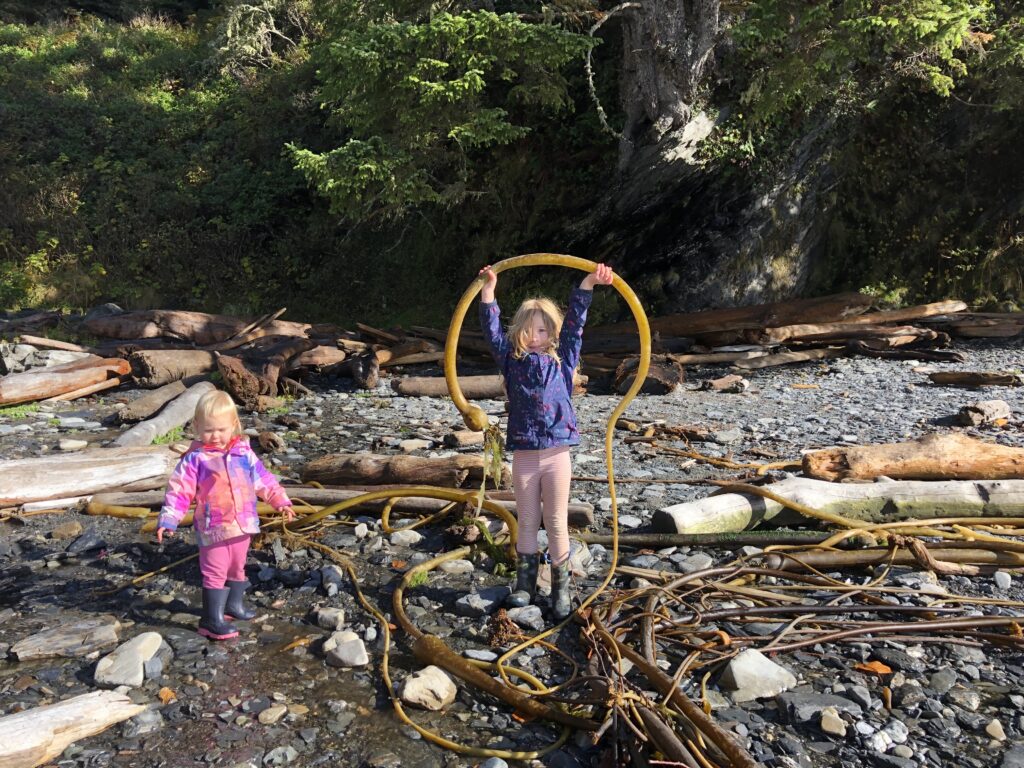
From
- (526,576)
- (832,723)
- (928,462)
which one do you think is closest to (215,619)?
(526,576)

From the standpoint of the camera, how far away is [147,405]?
967 cm

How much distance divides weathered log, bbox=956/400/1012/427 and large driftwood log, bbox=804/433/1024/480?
226 cm

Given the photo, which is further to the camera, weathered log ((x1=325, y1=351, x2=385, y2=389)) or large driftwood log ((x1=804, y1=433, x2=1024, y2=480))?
weathered log ((x1=325, y1=351, x2=385, y2=389))

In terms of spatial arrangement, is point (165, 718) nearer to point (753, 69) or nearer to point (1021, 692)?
point (1021, 692)

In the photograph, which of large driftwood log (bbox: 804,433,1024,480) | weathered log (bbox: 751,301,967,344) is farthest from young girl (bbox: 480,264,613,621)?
weathered log (bbox: 751,301,967,344)

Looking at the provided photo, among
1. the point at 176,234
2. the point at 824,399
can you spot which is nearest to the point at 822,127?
the point at 824,399

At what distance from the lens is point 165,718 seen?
363 centimetres

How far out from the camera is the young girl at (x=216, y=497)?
14.3ft

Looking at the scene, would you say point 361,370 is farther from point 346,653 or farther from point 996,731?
point 996,731

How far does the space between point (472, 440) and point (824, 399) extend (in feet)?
15.8

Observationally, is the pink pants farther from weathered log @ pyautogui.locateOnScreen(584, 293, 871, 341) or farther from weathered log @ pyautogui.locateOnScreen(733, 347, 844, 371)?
weathered log @ pyautogui.locateOnScreen(584, 293, 871, 341)

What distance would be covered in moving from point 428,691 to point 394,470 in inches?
118

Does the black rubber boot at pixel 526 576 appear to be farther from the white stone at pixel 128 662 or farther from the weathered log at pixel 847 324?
the weathered log at pixel 847 324

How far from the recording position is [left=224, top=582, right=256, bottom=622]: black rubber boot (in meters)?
4.57
